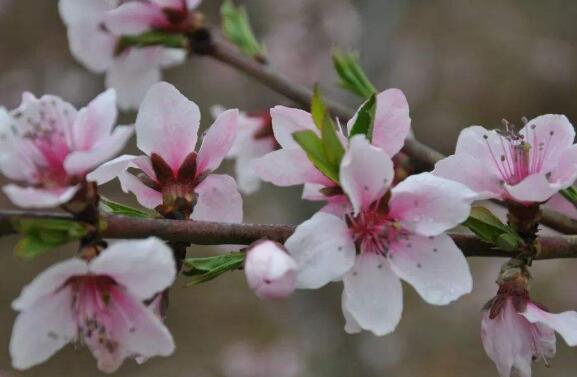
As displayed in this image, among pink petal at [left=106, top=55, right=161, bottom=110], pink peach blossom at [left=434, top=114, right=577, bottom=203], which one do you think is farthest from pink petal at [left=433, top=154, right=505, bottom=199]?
pink petal at [left=106, top=55, right=161, bottom=110]

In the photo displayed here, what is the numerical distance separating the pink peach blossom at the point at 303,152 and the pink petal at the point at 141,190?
0.53ft

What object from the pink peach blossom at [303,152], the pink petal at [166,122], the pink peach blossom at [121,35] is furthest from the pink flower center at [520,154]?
the pink peach blossom at [121,35]

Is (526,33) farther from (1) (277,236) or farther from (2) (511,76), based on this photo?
(1) (277,236)

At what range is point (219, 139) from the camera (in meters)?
0.84

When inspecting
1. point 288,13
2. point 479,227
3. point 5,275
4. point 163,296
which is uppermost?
point 479,227

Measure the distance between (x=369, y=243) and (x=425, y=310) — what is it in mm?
3327

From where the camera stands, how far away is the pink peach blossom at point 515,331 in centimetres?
80

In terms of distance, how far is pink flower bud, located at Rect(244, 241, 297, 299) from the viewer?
0.66 meters

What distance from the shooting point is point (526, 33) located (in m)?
5.46

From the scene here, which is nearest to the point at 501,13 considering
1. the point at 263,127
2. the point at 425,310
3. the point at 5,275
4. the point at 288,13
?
the point at 288,13

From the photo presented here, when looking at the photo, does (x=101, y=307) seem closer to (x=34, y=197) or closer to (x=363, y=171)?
(x=34, y=197)

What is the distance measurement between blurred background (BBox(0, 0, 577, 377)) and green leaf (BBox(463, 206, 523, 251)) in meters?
1.94

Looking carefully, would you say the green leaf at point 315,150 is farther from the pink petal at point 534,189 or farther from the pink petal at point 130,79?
the pink petal at point 130,79

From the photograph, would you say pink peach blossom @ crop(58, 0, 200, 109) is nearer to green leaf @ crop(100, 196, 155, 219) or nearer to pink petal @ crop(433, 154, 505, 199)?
green leaf @ crop(100, 196, 155, 219)
